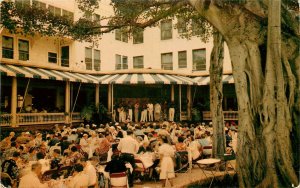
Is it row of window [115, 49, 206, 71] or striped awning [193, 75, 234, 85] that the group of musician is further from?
row of window [115, 49, 206, 71]

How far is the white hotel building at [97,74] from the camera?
20.0 metres

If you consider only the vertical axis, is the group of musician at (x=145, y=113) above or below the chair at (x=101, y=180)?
above

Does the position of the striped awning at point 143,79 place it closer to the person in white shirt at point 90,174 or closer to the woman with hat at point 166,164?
the woman with hat at point 166,164

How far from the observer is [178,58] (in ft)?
97.3

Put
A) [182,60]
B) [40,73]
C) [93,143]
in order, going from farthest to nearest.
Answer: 1. [182,60]
2. [40,73]
3. [93,143]

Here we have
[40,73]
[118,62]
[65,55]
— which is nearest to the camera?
[40,73]

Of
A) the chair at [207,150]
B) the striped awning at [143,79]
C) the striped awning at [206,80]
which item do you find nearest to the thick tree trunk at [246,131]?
the chair at [207,150]

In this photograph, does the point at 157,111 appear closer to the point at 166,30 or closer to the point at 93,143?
the point at 166,30

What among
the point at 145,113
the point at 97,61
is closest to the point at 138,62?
the point at 97,61

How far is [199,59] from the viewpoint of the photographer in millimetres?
28406

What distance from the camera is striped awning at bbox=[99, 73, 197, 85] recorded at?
21656 millimetres

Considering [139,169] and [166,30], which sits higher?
[166,30]

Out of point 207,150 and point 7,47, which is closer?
point 207,150

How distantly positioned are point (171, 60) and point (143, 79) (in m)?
8.86
